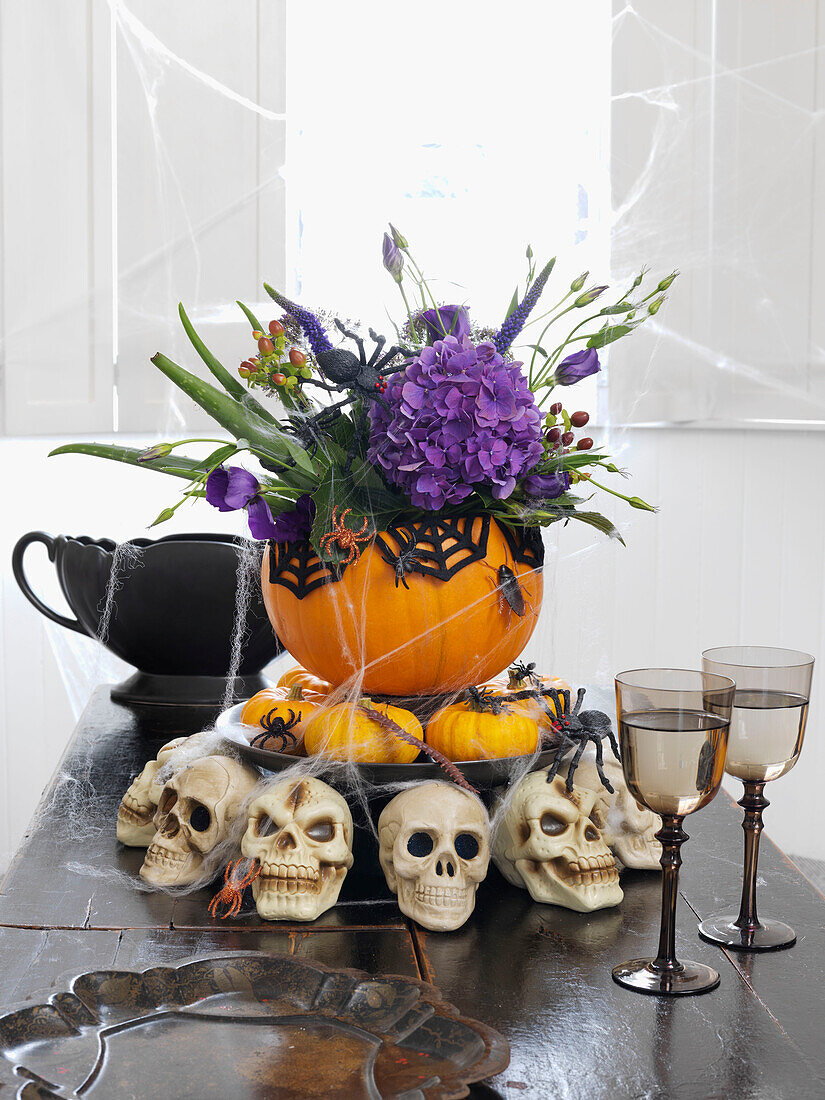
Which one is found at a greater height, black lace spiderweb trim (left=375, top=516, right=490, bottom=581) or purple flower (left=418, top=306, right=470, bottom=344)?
purple flower (left=418, top=306, right=470, bottom=344)

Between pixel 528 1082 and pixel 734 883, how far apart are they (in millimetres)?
321

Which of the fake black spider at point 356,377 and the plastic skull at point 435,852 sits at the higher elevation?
the fake black spider at point 356,377

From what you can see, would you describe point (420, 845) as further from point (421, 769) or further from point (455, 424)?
point (455, 424)

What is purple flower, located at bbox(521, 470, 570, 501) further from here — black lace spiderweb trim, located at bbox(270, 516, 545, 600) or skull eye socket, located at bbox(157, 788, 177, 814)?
skull eye socket, located at bbox(157, 788, 177, 814)

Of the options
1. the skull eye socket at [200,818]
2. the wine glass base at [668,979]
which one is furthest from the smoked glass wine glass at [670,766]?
the skull eye socket at [200,818]

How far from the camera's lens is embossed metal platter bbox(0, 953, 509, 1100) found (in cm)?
55

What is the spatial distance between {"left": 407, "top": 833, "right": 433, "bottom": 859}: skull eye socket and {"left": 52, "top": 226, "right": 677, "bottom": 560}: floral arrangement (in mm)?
223

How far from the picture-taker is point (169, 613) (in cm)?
131

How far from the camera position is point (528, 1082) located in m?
0.56

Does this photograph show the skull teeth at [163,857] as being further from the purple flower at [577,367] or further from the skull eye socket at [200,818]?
the purple flower at [577,367]

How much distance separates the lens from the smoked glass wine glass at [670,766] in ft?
2.14

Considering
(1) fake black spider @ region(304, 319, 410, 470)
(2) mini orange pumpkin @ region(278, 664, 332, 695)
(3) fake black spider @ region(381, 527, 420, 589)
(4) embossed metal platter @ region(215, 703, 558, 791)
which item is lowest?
(4) embossed metal platter @ region(215, 703, 558, 791)

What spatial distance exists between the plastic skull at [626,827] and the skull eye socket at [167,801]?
0.31 m

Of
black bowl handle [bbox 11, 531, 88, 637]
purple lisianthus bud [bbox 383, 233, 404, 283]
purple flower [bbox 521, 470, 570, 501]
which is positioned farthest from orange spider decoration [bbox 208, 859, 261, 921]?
black bowl handle [bbox 11, 531, 88, 637]
